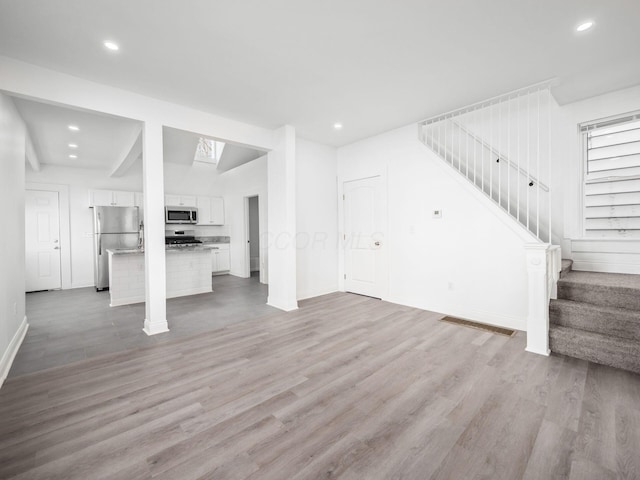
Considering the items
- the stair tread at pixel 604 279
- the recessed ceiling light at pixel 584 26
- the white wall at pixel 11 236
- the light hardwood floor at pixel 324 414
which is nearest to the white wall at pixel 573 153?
the stair tread at pixel 604 279

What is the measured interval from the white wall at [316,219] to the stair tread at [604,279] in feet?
11.1

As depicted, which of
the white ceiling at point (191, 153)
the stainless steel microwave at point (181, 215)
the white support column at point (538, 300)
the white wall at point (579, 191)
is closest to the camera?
the white support column at point (538, 300)

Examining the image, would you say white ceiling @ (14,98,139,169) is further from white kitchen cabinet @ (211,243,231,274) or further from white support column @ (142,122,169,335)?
white kitchen cabinet @ (211,243,231,274)

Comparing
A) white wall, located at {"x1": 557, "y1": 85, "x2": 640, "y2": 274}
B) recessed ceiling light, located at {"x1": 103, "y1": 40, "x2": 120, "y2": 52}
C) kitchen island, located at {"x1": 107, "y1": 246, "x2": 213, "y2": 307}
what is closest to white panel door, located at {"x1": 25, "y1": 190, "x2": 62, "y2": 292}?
kitchen island, located at {"x1": 107, "y1": 246, "x2": 213, "y2": 307}

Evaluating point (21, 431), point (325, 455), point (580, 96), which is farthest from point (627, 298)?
point (21, 431)

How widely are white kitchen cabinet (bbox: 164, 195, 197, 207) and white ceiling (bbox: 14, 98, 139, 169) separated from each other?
4.63 ft

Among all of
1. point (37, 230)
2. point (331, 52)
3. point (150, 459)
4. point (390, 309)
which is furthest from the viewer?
Answer: point (37, 230)

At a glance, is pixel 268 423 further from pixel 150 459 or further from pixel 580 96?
pixel 580 96

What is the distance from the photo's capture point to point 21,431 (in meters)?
1.76

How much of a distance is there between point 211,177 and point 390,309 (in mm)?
6416

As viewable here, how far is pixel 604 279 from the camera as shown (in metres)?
3.02

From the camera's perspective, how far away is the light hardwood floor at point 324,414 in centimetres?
148

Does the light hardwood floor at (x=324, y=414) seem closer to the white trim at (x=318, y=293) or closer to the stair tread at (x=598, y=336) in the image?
the stair tread at (x=598, y=336)

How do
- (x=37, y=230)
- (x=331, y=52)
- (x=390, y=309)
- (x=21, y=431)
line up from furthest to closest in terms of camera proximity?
(x=37, y=230) → (x=390, y=309) → (x=331, y=52) → (x=21, y=431)
